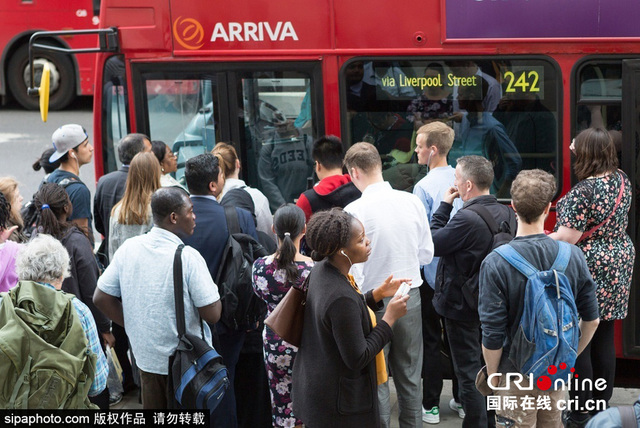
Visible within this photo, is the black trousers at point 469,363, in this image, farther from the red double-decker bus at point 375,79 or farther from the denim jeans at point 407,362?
the red double-decker bus at point 375,79

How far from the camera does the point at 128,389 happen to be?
21.0 ft

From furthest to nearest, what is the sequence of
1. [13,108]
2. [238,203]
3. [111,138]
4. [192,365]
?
[13,108], [111,138], [238,203], [192,365]

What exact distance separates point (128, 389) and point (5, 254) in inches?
78.9

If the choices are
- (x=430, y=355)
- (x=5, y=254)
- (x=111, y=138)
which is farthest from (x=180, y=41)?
(x=430, y=355)

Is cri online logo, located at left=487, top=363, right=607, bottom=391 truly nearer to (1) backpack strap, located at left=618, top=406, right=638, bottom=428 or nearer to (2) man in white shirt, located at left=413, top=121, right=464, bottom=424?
(2) man in white shirt, located at left=413, top=121, right=464, bottom=424

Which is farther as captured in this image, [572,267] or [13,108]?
[13,108]

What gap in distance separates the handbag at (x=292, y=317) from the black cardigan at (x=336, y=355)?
40mm

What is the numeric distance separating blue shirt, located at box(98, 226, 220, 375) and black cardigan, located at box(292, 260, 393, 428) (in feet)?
2.61

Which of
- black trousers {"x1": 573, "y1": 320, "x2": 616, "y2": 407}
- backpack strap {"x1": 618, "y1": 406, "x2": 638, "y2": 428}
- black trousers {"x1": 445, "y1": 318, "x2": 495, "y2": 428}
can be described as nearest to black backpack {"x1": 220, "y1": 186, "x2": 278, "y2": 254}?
black trousers {"x1": 445, "y1": 318, "x2": 495, "y2": 428}

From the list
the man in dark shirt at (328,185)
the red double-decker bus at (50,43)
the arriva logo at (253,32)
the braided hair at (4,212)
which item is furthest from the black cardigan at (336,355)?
the red double-decker bus at (50,43)

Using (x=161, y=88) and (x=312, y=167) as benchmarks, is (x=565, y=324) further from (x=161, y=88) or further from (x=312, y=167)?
(x=161, y=88)

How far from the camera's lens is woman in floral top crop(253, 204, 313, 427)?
4.57m

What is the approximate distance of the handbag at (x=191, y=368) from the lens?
14.4 feet

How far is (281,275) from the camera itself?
4.62 meters
